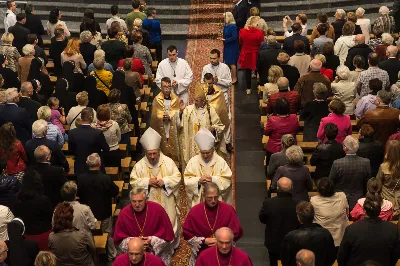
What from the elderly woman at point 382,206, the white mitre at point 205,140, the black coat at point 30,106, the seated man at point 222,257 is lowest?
the seated man at point 222,257

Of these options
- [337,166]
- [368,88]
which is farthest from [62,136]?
[368,88]

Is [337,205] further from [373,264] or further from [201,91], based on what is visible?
[201,91]

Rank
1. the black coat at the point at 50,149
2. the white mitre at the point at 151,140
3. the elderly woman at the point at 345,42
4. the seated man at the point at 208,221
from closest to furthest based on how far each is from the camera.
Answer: the seated man at the point at 208,221 < the white mitre at the point at 151,140 < the black coat at the point at 50,149 < the elderly woman at the point at 345,42

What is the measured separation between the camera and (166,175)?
12.5m

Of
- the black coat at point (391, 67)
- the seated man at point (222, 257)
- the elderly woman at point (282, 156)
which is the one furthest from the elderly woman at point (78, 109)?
the black coat at point (391, 67)

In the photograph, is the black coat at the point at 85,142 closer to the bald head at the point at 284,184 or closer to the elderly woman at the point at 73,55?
the bald head at the point at 284,184

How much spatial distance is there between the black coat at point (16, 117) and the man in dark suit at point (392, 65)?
621 cm

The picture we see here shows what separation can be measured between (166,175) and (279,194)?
Answer: 1788 mm

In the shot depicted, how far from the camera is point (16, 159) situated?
1311 cm

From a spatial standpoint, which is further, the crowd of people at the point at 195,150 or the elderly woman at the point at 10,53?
the elderly woman at the point at 10,53

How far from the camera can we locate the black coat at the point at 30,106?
14438 mm

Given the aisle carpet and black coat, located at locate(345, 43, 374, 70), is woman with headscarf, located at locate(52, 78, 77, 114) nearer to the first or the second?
the aisle carpet

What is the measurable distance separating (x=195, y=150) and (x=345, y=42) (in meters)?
4.58

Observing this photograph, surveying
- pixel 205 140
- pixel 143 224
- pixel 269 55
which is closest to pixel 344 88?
pixel 269 55
